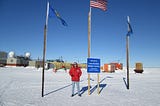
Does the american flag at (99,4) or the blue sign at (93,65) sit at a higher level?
the american flag at (99,4)

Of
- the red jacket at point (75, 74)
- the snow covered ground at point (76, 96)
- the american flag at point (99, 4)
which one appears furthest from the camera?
the american flag at point (99, 4)

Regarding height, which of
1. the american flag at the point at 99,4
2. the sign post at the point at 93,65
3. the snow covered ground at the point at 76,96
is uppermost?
the american flag at the point at 99,4

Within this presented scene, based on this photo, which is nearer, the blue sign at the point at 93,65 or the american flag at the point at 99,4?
the blue sign at the point at 93,65

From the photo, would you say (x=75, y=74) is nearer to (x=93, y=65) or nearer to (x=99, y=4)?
(x=93, y=65)

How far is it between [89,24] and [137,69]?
148 ft

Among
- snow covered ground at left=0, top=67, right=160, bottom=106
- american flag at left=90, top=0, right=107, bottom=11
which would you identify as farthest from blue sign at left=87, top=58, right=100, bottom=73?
american flag at left=90, top=0, right=107, bottom=11

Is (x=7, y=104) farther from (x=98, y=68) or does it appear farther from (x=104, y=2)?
(x=104, y=2)

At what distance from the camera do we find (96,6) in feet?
40.4

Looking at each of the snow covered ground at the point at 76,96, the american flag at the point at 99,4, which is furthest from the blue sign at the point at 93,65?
the american flag at the point at 99,4

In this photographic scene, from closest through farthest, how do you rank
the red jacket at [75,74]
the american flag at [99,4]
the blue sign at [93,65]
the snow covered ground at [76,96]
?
the snow covered ground at [76,96] < the red jacket at [75,74] < the blue sign at [93,65] < the american flag at [99,4]

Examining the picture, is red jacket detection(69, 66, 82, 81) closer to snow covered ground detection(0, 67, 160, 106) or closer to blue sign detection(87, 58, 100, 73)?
blue sign detection(87, 58, 100, 73)

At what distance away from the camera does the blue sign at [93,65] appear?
12062 millimetres

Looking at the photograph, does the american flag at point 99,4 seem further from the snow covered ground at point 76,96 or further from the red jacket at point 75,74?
the snow covered ground at point 76,96

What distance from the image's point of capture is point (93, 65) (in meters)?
12.2
